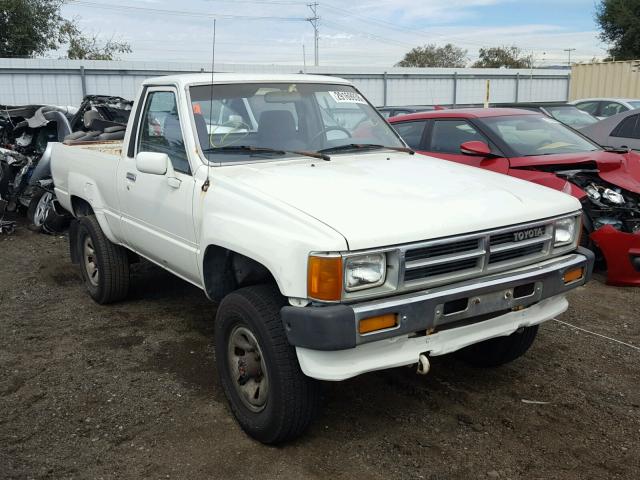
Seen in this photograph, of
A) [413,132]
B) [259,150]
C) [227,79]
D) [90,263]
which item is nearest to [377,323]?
[259,150]

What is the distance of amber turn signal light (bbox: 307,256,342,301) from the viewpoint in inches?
110

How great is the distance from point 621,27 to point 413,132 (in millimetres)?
32612

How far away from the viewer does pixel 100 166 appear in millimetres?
5258

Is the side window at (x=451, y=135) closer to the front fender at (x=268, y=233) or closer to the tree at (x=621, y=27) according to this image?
the front fender at (x=268, y=233)

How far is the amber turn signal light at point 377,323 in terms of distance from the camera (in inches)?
111

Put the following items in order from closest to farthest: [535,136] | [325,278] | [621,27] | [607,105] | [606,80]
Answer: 1. [325,278]
2. [535,136]
3. [607,105]
4. [606,80]
5. [621,27]

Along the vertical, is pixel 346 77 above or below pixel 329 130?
above

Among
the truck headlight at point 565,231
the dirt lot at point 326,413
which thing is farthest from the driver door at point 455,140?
the truck headlight at point 565,231

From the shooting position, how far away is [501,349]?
419 cm

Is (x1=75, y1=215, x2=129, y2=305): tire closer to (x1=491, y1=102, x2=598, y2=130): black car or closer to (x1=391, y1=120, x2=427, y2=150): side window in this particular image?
(x1=391, y1=120, x2=427, y2=150): side window

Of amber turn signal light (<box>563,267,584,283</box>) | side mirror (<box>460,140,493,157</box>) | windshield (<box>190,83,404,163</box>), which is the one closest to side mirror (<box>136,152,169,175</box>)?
windshield (<box>190,83,404,163</box>)

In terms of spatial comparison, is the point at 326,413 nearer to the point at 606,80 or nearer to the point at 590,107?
the point at 590,107

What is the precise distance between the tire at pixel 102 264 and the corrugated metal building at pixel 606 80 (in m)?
18.5

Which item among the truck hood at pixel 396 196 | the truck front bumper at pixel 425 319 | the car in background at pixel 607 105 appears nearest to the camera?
the truck front bumper at pixel 425 319
